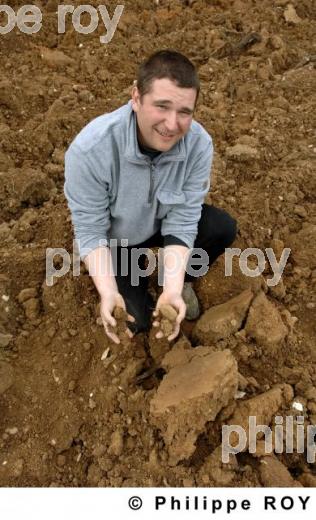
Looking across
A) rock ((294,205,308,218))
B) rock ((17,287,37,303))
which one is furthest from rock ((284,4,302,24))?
rock ((17,287,37,303))

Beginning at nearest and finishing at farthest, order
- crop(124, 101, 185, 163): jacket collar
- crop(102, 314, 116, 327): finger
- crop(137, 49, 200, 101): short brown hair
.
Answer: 1. crop(137, 49, 200, 101): short brown hair
2. crop(124, 101, 185, 163): jacket collar
3. crop(102, 314, 116, 327): finger

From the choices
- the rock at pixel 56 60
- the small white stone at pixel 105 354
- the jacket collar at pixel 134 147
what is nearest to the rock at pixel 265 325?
the small white stone at pixel 105 354

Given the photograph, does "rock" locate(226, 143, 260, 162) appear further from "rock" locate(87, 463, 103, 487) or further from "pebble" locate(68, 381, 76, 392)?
"rock" locate(87, 463, 103, 487)

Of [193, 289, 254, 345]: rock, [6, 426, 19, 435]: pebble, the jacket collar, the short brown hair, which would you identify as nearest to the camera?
the short brown hair

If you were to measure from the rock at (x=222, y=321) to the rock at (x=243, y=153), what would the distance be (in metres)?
1.23

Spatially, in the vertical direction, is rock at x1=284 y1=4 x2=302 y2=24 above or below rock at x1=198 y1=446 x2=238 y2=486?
above

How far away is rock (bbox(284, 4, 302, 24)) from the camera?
15.8 ft

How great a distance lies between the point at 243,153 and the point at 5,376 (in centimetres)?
207

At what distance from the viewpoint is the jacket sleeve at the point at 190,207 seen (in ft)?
7.07

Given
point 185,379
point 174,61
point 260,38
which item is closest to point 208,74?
point 260,38

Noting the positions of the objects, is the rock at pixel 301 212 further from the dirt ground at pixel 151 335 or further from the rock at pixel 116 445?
the rock at pixel 116 445

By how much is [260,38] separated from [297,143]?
1457mm

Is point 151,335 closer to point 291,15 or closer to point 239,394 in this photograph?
point 239,394

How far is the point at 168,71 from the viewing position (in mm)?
1798
